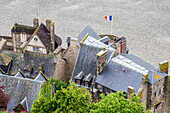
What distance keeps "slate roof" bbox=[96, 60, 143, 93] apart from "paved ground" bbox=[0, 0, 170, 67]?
2918cm

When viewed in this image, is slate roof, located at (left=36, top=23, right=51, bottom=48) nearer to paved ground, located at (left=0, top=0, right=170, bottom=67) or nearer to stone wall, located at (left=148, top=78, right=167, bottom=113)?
paved ground, located at (left=0, top=0, right=170, bottom=67)

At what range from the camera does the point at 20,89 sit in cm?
5850

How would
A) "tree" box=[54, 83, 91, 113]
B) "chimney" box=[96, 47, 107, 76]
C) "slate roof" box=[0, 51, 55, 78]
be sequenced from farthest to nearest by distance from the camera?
"slate roof" box=[0, 51, 55, 78]
"chimney" box=[96, 47, 107, 76]
"tree" box=[54, 83, 91, 113]

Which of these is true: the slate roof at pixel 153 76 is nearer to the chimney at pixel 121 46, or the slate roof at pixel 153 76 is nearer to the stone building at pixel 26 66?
the chimney at pixel 121 46

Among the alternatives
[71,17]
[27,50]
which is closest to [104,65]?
[27,50]

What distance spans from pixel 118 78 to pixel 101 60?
4733 millimetres

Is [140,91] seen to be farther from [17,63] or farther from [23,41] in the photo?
[23,41]

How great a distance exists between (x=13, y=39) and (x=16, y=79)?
2454cm

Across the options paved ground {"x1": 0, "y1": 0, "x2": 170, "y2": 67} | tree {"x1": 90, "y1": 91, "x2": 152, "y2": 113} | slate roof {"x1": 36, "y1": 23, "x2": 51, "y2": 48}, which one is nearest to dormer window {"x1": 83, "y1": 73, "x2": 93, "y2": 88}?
tree {"x1": 90, "y1": 91, "x2": 152, "y2": 113}

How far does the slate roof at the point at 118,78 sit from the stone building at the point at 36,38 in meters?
20.3

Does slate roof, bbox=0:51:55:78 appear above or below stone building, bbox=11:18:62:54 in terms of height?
below

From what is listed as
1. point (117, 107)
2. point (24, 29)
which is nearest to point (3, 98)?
point (117, 107)

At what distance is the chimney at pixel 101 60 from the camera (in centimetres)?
6222

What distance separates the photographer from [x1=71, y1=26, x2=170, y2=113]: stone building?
57.7 meters
